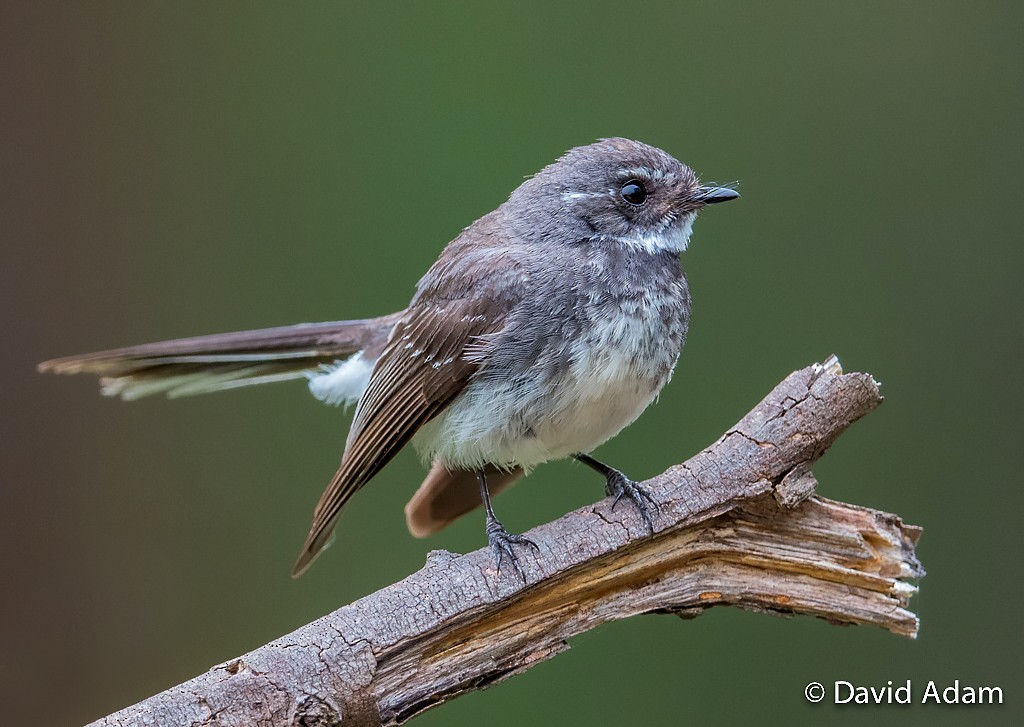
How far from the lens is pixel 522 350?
343 centimetres

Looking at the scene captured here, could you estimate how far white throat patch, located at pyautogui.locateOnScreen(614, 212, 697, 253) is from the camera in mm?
3719

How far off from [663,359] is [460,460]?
2.63 feet

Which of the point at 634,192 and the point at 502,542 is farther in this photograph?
the point at 634,192

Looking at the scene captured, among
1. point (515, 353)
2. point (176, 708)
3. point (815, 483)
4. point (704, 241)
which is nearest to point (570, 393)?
point (515, 353)

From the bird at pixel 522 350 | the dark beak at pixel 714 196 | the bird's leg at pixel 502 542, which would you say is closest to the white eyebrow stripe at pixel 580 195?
the bird at pixel 522 350

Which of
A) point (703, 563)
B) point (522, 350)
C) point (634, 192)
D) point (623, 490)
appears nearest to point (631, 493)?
point (623, 490)

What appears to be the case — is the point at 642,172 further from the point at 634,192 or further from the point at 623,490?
the point at 623,490

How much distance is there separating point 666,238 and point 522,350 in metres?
0.75

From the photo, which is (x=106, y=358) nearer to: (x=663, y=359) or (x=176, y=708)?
(x=176, y=708)

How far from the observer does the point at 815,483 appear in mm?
3234

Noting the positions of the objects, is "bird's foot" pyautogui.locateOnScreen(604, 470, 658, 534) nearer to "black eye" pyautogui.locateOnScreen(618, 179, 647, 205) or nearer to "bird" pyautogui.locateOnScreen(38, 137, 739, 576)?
"bird" pyautogui.locateOnScreen(38, 137, 739, 576)

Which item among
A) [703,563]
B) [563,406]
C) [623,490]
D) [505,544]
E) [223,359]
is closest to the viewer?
[505,544]

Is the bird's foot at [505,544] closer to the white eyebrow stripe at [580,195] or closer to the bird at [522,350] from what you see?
the bird at [522,350]

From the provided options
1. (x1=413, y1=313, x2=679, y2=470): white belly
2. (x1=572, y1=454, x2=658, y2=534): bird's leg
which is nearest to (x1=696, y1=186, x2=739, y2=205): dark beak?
(x1=413, y1=313, x2=679, y2=470): white belly
